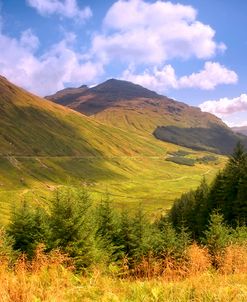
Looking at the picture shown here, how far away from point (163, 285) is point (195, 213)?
2528 inches

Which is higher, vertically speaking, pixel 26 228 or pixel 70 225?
pixel 70 225

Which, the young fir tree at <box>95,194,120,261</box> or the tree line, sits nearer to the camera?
the tree line

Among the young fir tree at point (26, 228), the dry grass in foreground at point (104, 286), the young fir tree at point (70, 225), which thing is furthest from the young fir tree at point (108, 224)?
the dry grass in foreground at point (104, 286)

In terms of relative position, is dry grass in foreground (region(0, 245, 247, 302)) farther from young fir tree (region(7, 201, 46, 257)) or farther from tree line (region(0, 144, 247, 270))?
young fir tree (region(7, 201, 46, 257))

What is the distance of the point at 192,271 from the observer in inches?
444

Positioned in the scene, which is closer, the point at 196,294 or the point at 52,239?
the point at 196,294

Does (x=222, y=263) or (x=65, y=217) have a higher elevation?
(x=222, y=263)

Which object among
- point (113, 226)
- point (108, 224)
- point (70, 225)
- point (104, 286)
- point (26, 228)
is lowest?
point (26, 228)

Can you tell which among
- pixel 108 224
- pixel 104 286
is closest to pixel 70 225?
pixel 108 224

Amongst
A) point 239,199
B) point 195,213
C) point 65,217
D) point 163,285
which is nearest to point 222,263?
point 163,285

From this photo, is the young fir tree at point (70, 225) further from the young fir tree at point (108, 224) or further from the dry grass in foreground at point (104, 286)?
the dry grass in foreground at point (104, 286)

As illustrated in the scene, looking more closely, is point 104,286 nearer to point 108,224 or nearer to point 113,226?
point 108,224

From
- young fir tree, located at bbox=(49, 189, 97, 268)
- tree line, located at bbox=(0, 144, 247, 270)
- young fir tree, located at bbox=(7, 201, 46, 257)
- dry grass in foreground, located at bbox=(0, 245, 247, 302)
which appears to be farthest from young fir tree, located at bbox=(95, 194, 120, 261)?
dry grass in foreground, located at bbox=(0, 245, 247, 302)

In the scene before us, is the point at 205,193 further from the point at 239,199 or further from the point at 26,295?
the point at 26,295
